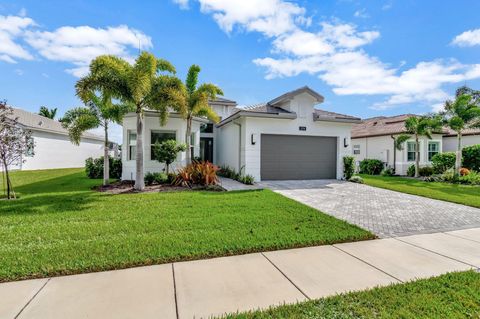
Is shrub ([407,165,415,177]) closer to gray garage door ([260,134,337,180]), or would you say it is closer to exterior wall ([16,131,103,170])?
gray garage door ([260,134,337,180])

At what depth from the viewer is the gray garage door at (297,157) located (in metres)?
→ 13.1

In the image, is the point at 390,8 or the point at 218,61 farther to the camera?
the point at 218,61

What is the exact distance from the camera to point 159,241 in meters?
4.39

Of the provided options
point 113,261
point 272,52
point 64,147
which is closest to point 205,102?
point 272,52

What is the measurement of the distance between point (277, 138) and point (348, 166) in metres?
4.66

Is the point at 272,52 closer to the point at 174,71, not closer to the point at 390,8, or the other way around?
the point at 390,8

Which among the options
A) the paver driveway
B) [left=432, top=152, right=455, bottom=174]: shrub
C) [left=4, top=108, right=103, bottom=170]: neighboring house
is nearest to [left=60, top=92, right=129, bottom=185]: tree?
the paver driveway

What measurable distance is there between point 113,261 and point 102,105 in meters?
9.34

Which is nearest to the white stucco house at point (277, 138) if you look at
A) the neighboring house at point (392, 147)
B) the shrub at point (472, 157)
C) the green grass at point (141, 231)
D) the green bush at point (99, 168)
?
the green bush at point (99, 168)

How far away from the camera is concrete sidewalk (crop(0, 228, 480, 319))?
262 centimetres

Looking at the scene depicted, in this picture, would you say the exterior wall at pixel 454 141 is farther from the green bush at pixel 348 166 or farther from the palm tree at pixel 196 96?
the palm tree at pixel 196 96

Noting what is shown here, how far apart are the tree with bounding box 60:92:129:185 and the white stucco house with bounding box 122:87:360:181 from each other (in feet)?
4.05

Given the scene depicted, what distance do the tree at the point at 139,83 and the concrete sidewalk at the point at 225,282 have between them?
7.11m

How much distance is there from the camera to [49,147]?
844 inches
